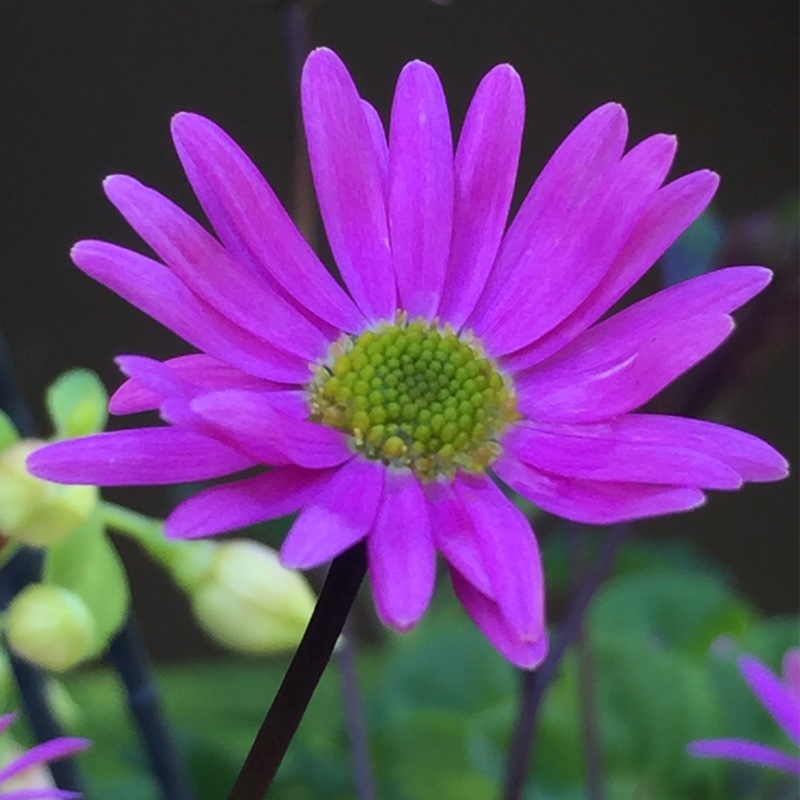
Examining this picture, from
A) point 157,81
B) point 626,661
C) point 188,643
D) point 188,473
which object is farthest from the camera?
point 188,643

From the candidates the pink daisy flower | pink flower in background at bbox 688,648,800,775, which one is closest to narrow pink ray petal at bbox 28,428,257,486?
the pink daisy flower

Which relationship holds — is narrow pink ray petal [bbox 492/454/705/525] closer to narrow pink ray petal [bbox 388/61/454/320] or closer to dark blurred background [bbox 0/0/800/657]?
narrow pink ray petal [bbox 388/61/454/320]

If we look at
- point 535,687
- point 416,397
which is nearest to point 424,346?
point 416,397

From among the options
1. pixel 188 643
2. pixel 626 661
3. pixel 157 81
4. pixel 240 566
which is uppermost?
pixel 157 81

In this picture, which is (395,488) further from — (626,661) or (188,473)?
(626,661)

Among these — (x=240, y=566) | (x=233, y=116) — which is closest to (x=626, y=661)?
(x=240, y=566)
